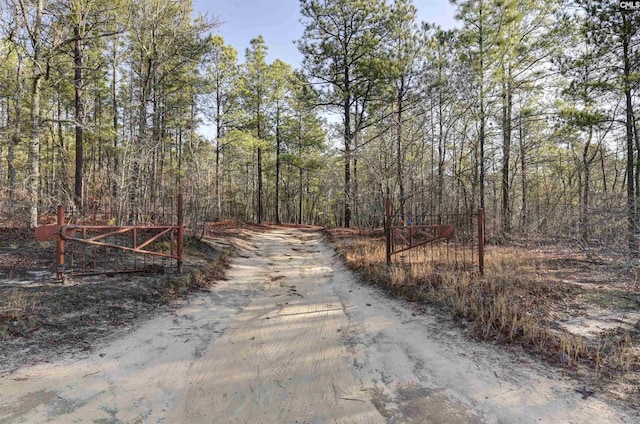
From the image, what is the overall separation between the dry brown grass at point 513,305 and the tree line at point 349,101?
1265 mm

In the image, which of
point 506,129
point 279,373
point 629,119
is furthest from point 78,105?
point 629,119

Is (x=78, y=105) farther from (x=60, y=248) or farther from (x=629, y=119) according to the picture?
(x=629, y=119)

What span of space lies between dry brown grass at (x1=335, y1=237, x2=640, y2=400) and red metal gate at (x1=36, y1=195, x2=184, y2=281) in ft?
15.2

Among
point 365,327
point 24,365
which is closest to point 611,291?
point 365,327

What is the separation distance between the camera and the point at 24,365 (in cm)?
321

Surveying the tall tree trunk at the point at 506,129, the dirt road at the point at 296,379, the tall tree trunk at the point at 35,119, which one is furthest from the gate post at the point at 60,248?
the tall tree trunk at the point at 506,129

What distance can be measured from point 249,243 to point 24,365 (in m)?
9.96

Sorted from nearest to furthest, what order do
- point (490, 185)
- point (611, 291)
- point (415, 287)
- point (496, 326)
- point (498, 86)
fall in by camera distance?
1. point (496, 326)
2. point (611, 291)
3. point (415, 287)
4. point (498, 86)
5. point (490, 185)

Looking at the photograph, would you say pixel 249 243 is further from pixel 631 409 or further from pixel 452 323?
pixel 631 409

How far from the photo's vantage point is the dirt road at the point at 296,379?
260 centimetres

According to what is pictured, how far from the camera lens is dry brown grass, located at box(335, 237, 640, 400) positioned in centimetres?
334

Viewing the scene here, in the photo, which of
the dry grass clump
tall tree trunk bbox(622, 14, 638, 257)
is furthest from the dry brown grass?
the dry grass clump

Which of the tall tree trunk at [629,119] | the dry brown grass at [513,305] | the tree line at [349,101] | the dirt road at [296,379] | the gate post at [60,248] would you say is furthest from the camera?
the tree line at [349,101]

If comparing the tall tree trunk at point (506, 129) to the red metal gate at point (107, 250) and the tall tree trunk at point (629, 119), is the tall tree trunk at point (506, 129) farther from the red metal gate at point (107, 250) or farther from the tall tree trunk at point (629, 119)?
the red metal gate at point (107, 250)
